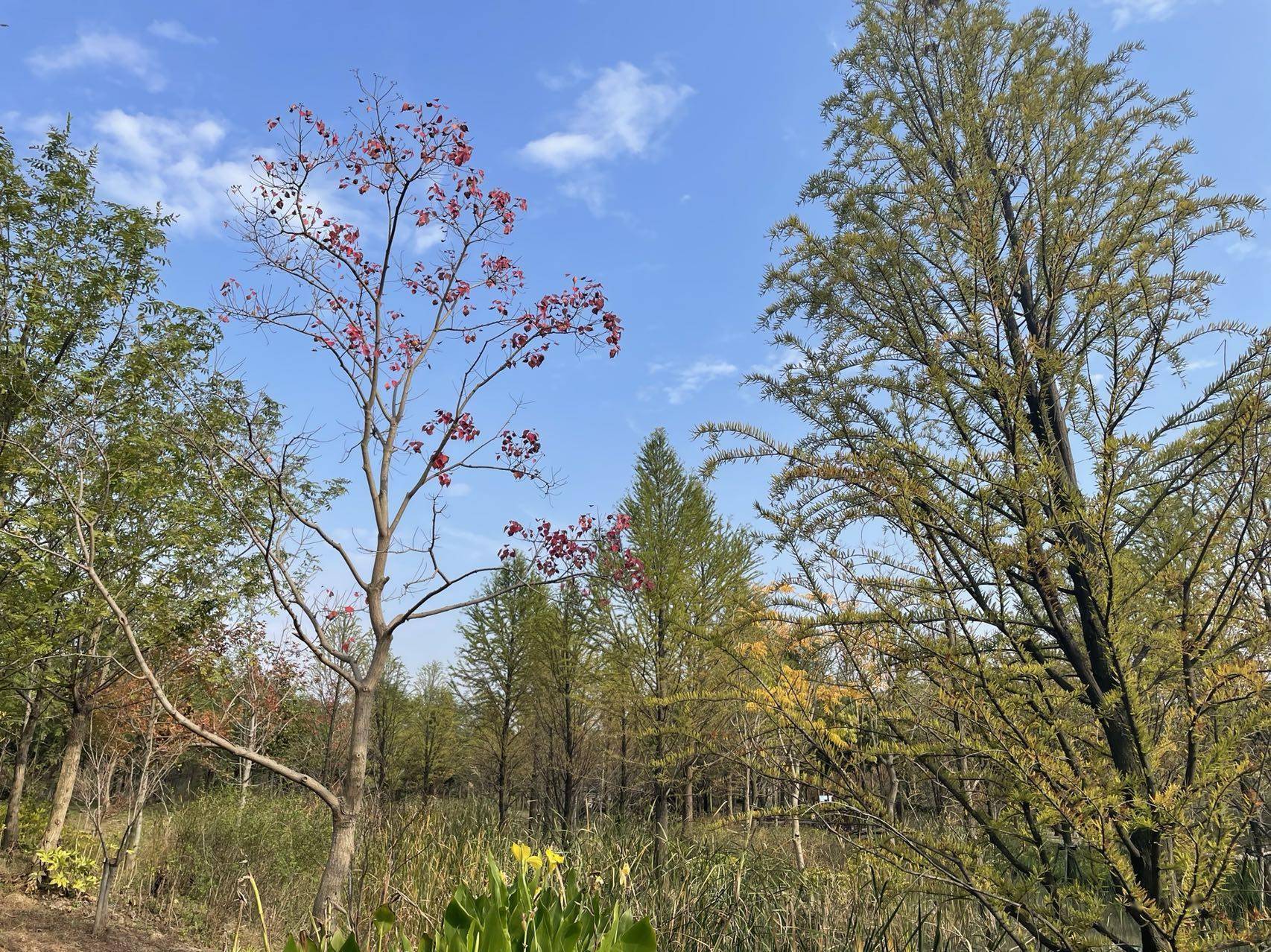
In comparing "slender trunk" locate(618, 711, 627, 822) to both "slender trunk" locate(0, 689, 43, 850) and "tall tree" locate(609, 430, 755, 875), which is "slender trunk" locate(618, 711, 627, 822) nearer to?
"tall tree" locate(609, 430, 755, 875)

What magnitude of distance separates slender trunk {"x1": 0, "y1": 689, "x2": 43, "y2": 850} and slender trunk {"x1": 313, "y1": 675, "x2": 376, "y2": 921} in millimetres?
8436

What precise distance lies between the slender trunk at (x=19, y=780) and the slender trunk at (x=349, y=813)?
27.7ft

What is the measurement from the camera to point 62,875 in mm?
8188

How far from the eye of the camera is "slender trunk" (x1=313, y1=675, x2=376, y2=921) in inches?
167

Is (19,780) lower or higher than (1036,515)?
lower

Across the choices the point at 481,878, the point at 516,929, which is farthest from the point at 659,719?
the point at 516,929

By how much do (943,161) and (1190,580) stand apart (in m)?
2.45

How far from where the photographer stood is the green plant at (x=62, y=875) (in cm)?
814

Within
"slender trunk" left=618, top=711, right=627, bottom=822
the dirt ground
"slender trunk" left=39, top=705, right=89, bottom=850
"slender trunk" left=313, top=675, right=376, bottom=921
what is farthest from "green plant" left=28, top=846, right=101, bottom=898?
"slender trunk" left=618, top=711, right=627, bottom=822

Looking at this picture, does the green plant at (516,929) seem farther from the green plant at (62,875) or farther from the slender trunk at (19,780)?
the slender trunk at (19,780)

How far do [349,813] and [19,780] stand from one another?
954cm

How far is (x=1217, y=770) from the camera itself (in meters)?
2.04

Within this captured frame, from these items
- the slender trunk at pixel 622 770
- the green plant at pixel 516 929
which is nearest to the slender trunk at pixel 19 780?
the slender trunk at pixel 622 770

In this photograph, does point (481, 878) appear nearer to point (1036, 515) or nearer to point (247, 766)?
point (1036, 515)
